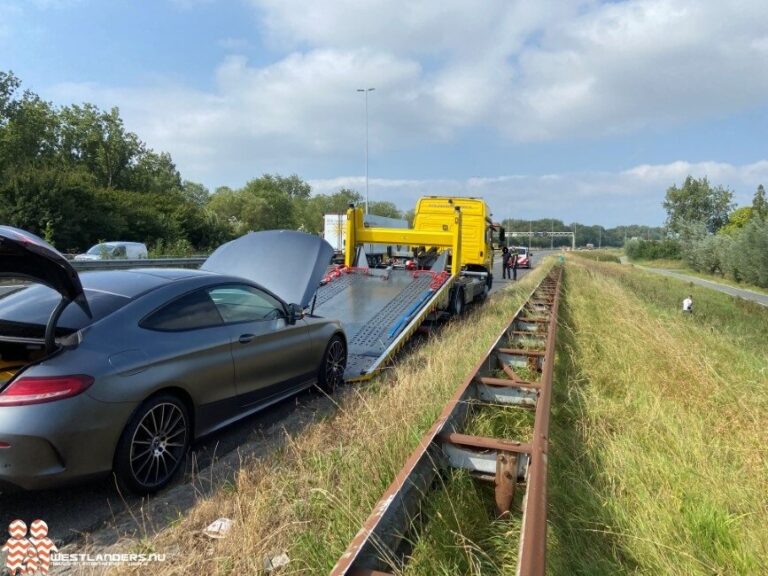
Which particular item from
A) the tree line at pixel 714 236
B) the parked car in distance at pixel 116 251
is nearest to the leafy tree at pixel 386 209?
the tree line at pixel 714 236

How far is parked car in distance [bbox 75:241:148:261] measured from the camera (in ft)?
70.2

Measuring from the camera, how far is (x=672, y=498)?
3059 mm

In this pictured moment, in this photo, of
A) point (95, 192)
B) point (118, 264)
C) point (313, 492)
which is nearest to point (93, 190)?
point (95, 192)

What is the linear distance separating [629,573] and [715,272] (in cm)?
5848

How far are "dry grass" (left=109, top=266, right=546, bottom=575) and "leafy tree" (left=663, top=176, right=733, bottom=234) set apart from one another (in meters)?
95.1

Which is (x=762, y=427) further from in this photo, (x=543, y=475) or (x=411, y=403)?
(x=411, y=403)

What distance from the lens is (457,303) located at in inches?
468

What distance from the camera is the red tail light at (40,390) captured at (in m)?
3.10

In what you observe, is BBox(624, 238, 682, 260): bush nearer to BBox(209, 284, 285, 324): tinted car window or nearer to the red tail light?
BBox(209, 284, 285, 324): tinted car window

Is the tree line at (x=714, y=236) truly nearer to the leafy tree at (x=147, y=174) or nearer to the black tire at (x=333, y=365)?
the black tire at (x=333, y=365)

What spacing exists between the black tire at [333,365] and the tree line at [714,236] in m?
39.1

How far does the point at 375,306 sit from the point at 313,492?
219 inches

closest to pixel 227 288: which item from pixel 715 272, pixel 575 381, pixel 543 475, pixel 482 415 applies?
pixel 482 415

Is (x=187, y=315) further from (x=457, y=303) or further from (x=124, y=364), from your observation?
(x=457, y=303)
